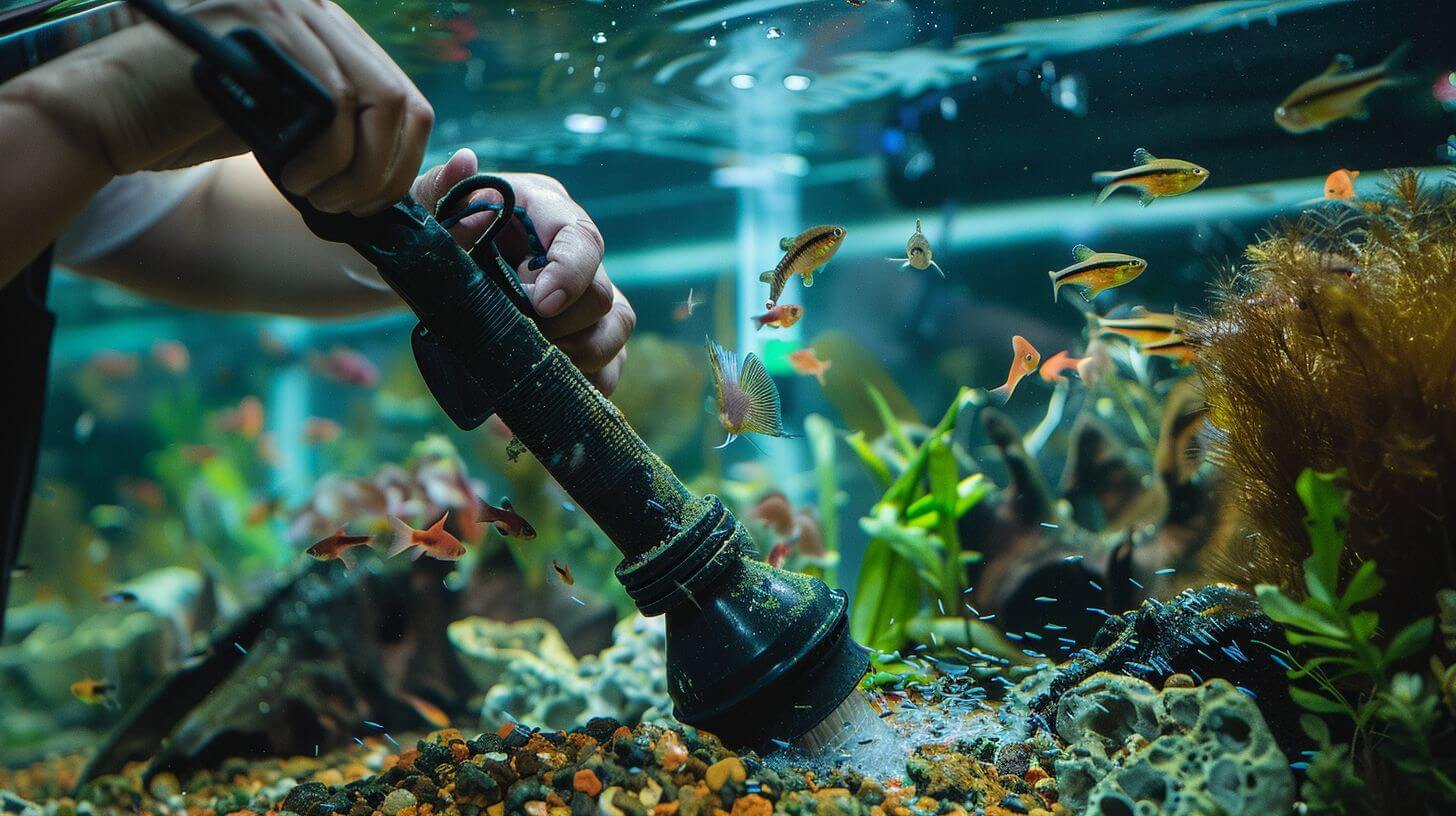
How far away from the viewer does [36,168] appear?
1.11 metres

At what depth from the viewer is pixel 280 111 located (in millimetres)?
Result: 1026

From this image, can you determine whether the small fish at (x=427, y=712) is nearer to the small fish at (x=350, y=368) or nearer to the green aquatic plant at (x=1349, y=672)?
the green aquatic plant at (x=1349, y=672)

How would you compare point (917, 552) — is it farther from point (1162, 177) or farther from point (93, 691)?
point (93, 691)

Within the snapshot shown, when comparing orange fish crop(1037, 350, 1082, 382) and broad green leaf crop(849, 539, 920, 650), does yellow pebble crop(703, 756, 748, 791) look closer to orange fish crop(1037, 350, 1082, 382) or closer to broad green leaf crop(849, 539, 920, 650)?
broad green leaf crop(849, 539, 920, 650)

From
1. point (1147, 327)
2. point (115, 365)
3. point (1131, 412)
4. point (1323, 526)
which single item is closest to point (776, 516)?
point (1131, 412)

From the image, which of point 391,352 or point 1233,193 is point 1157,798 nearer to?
point 1233,193

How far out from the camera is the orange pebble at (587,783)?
1.39 meters

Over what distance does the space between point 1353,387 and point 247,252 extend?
9.93 ft

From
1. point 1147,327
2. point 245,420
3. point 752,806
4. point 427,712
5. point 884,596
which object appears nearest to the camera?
point 752,806

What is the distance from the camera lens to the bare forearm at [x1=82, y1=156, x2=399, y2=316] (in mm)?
2527

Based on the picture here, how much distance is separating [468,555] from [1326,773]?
10.9 ft

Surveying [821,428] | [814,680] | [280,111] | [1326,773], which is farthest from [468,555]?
[1326,773]

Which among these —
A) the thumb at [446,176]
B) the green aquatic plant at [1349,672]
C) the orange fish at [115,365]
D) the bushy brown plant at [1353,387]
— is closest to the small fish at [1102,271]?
the bushy brown plant at [1353,387]

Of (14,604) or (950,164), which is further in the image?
(14,604)
